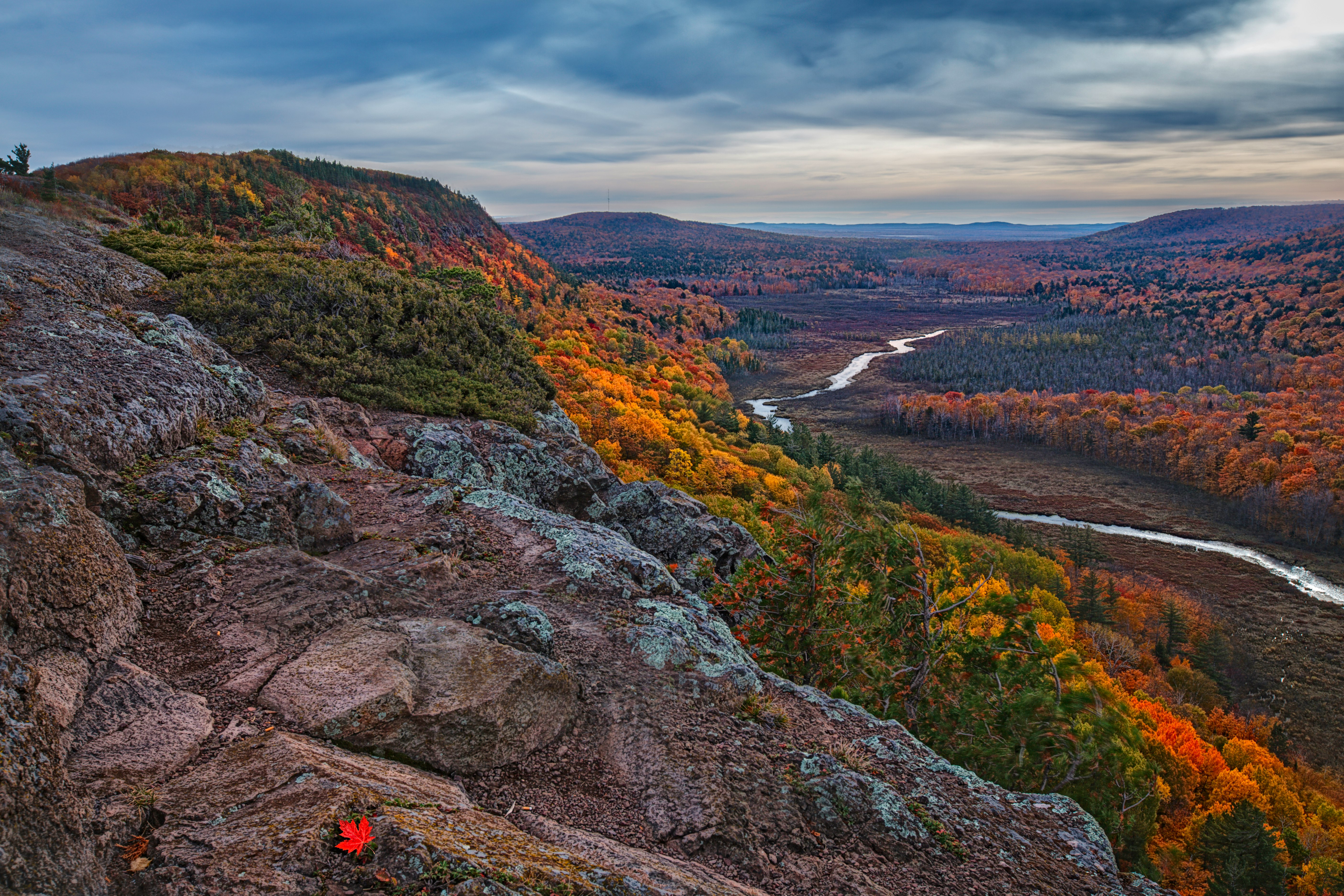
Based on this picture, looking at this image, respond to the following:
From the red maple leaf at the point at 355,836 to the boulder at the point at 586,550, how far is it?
22.8 feet

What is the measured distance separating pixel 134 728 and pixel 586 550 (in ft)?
25.1

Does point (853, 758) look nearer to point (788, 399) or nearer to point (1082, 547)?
point (1082, 547)

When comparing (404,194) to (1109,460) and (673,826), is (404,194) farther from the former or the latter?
(673,826)

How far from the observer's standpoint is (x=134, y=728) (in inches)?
248

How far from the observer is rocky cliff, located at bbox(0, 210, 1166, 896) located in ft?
16.7

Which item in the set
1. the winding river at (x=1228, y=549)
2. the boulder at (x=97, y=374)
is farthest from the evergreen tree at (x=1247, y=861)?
the winding river at (x=1228, y=549)

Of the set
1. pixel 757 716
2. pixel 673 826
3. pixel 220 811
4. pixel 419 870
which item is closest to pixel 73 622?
pixel 220 811

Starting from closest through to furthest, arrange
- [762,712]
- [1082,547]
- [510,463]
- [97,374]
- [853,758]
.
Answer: [853,758] < [762,712] < [97,374] < [510,463] < [1082,547]

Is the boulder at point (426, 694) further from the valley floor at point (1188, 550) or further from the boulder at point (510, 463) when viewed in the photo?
the valley floor at point (1188, 550)

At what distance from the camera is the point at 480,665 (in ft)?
27.5

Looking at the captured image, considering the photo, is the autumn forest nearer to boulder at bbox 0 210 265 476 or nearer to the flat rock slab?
boulder at bbox 0 210 265 476

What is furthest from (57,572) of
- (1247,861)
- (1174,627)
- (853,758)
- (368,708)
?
(1174,627)

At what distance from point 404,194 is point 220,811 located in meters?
177

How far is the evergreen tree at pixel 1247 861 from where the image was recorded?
26000mm
